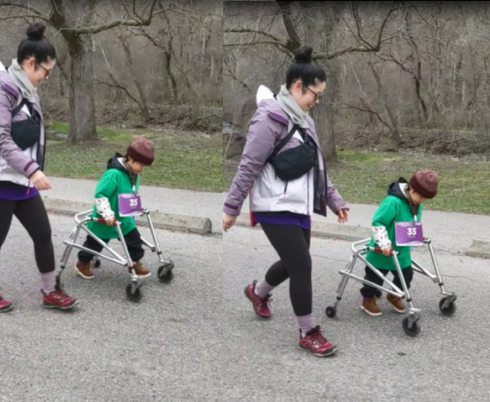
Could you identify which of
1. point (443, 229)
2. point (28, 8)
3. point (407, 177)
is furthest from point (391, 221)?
point (28, 8)

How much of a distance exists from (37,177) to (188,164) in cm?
540

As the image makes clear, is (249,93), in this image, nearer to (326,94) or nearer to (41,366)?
(41,366)

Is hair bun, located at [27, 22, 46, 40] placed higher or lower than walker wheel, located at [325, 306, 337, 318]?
higher

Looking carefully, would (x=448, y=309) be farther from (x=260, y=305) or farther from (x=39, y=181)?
(x=39, y=181)

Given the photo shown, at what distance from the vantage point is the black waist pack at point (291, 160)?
321 cm

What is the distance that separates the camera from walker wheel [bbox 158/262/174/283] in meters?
4.66

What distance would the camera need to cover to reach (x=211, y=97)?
7.23 metres

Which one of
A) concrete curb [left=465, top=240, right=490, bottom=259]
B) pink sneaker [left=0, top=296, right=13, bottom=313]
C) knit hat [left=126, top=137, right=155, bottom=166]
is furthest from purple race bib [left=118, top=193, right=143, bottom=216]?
concrete curb [left=465, top=240, right=490, bottom=259]

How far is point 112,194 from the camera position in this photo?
439cm

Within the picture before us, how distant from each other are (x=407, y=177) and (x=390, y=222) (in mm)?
6969

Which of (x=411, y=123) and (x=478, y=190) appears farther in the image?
(x=411, y=123)

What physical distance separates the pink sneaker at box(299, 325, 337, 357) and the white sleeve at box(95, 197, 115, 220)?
4.98ft

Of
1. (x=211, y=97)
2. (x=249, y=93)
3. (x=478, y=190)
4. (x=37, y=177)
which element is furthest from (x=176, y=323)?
(x=478, y=190)

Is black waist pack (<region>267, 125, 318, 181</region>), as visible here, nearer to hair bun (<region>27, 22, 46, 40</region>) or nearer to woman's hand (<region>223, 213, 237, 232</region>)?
woman's hand (<region>223, 213, 237, 232</region>)
